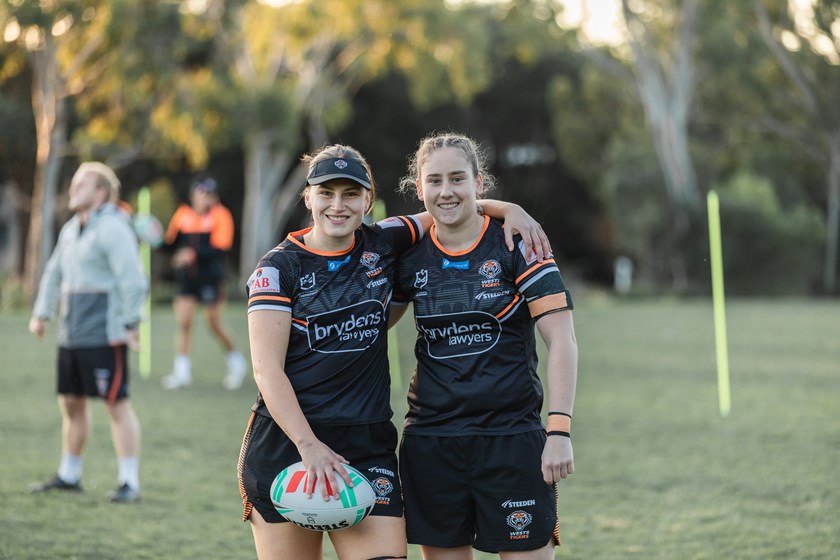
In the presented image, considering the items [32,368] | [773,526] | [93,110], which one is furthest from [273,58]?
[773,526]

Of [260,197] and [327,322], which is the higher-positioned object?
[260,197]

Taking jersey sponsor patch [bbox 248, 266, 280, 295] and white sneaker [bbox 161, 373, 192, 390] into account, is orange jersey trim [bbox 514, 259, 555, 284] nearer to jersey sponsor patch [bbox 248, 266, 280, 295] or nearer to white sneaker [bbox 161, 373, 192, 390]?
jersey sponsor patch [bbox 248, 266, 280, 295]

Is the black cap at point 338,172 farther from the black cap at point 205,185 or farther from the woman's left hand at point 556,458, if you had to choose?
the black cap at point 205,185

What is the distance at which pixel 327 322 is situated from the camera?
4098mm

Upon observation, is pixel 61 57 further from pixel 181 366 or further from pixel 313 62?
pixel 181 366

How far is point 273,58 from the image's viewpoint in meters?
36.8

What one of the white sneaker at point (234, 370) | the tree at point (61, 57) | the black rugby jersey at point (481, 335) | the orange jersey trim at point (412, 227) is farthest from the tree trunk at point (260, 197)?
the black rugby jersey at point (481, 335)

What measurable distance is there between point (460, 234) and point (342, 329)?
0.59 m

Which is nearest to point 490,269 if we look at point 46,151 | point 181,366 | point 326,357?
point 326,357

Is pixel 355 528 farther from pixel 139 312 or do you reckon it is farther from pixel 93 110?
pixel 93 110

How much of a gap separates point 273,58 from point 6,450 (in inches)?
1143

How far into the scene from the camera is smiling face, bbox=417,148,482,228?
4.21 metres

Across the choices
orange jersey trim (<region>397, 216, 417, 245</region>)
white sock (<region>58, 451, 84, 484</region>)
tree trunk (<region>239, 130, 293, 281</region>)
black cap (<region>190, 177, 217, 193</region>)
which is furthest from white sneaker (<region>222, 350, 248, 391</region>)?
tree trunk (<region>239, 130, 293, 281</region>)

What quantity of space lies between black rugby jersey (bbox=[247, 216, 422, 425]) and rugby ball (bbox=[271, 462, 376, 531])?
22 centimetres
